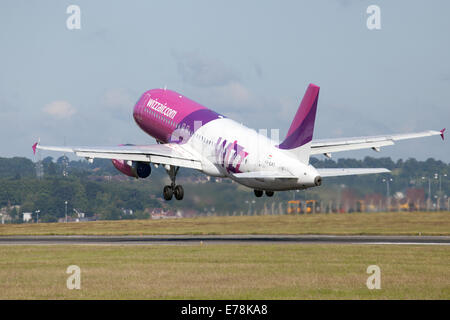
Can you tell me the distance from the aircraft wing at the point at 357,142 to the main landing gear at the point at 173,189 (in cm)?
1155

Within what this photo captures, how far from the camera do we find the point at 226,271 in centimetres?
4525

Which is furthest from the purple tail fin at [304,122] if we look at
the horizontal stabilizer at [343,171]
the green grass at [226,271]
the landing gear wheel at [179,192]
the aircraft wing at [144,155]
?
the landing gear wheel at [179,192]

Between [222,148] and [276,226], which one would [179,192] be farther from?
[276,226]

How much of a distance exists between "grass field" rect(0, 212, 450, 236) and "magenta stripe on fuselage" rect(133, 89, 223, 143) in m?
9.95

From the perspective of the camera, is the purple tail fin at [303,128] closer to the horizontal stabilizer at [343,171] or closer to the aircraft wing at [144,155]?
the horizontal stabilizer at [343,171]

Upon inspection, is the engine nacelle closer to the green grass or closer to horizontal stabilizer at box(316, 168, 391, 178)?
the green grass

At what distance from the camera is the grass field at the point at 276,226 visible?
3110 inches

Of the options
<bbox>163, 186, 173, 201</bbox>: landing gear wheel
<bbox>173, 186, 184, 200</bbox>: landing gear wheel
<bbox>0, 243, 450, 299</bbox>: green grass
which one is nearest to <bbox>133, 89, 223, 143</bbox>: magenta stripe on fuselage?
<bbox>173, 186, 184, 200</bbox>: landing gear wheel

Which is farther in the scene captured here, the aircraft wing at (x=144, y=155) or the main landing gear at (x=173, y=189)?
the main landing gear at (x=173, y=189)

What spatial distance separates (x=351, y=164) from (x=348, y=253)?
68.9 meters

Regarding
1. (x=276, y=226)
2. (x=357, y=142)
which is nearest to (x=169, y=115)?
(x=357, y=142)

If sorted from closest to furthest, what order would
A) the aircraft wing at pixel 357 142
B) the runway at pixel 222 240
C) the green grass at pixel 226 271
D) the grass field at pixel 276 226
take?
the green grass at pixel 226 271 → the runway at pixel 222 240 → the aircraft wing at pixel 357 142 → the grass field at pixel 276 226

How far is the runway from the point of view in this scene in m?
64.6

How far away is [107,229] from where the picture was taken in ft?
282
